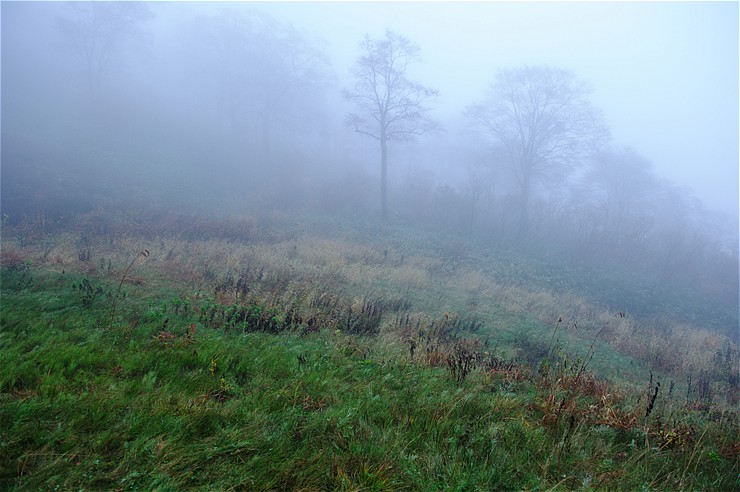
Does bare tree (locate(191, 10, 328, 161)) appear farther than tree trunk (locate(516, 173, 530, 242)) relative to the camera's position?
Yes

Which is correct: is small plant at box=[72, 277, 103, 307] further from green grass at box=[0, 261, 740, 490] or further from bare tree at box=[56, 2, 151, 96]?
bare tree at box=[56, 2, 151, 96]

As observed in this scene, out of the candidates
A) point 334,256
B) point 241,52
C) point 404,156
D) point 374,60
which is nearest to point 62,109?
point 241,52

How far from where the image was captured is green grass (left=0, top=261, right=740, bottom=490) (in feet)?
7.41

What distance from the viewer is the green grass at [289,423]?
7.41 ft

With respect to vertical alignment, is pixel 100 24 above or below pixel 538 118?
above

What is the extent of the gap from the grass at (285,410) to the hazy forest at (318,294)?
1.0 inches

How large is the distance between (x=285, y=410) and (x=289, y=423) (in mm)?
231

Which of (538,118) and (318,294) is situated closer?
(318,294)

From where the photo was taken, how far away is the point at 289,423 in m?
2.80

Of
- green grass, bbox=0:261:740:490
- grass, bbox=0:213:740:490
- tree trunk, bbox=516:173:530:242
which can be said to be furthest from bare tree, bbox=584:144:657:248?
green grass, bbox=0:261:740:490

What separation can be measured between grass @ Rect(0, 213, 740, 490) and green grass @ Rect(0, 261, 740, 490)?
0.5 inches

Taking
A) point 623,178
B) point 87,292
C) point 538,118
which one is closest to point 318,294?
point 87,292

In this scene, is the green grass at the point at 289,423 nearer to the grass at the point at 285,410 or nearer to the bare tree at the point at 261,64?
the grass at the point at 285,410

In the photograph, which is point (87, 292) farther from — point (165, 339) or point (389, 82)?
point (389, 82)
